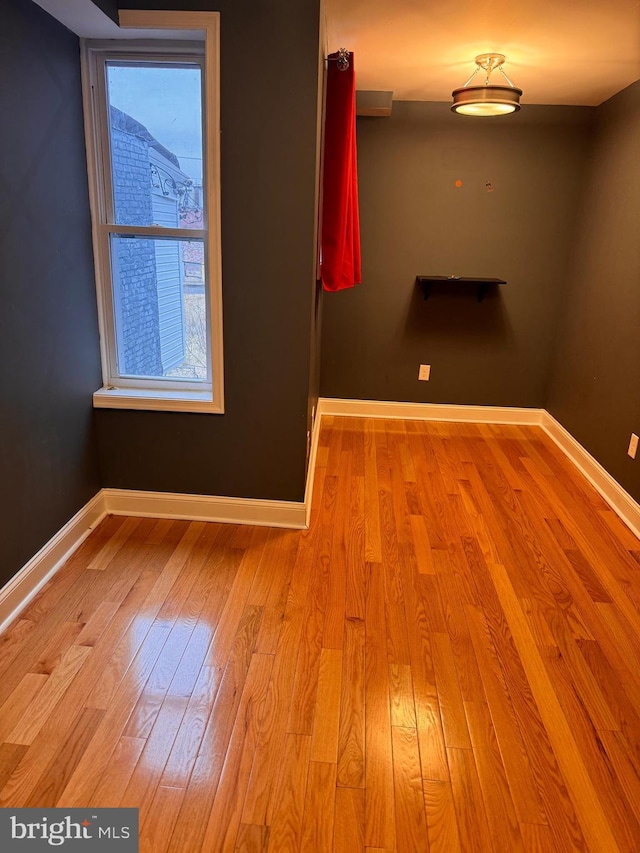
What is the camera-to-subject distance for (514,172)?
3803mm

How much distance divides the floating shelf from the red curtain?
1.18 metres

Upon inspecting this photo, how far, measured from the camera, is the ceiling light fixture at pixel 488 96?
2.79 metres

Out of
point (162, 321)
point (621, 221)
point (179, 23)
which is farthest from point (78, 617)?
point (621, 221)

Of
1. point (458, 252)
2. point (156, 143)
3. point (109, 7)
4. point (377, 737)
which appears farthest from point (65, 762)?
point (458, 252)

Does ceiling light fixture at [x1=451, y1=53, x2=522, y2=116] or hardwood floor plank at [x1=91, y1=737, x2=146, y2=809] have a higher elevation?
ceiling light fixture at [x1=451, y1=53, x2=522, y2=116]

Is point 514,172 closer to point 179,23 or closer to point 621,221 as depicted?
point 621,221

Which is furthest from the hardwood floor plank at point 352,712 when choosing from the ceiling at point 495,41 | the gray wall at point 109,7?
the ceiling at point 495,41

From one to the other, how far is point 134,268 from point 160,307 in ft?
0.64

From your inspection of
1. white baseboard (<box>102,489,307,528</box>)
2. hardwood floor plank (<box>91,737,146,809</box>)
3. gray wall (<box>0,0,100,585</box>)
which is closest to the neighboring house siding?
Answer: gray wall (<box>0,0,100,585</box>)

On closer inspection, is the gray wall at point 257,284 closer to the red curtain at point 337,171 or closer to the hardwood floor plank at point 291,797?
the red curtain at point 337,171

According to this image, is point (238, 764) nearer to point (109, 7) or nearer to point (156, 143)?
point (156, 143)

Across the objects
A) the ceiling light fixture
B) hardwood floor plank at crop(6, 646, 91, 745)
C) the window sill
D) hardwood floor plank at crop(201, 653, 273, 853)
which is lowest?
hardwood floor plank at crop(201, 653, 273, 853)

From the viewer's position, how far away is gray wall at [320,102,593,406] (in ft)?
12.3

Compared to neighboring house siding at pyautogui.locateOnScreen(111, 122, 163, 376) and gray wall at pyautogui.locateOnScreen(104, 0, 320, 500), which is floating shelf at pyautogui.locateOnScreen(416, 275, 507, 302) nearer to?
gray wall at pyautogui.locateOnScreen(104, 0, 320, 500)
